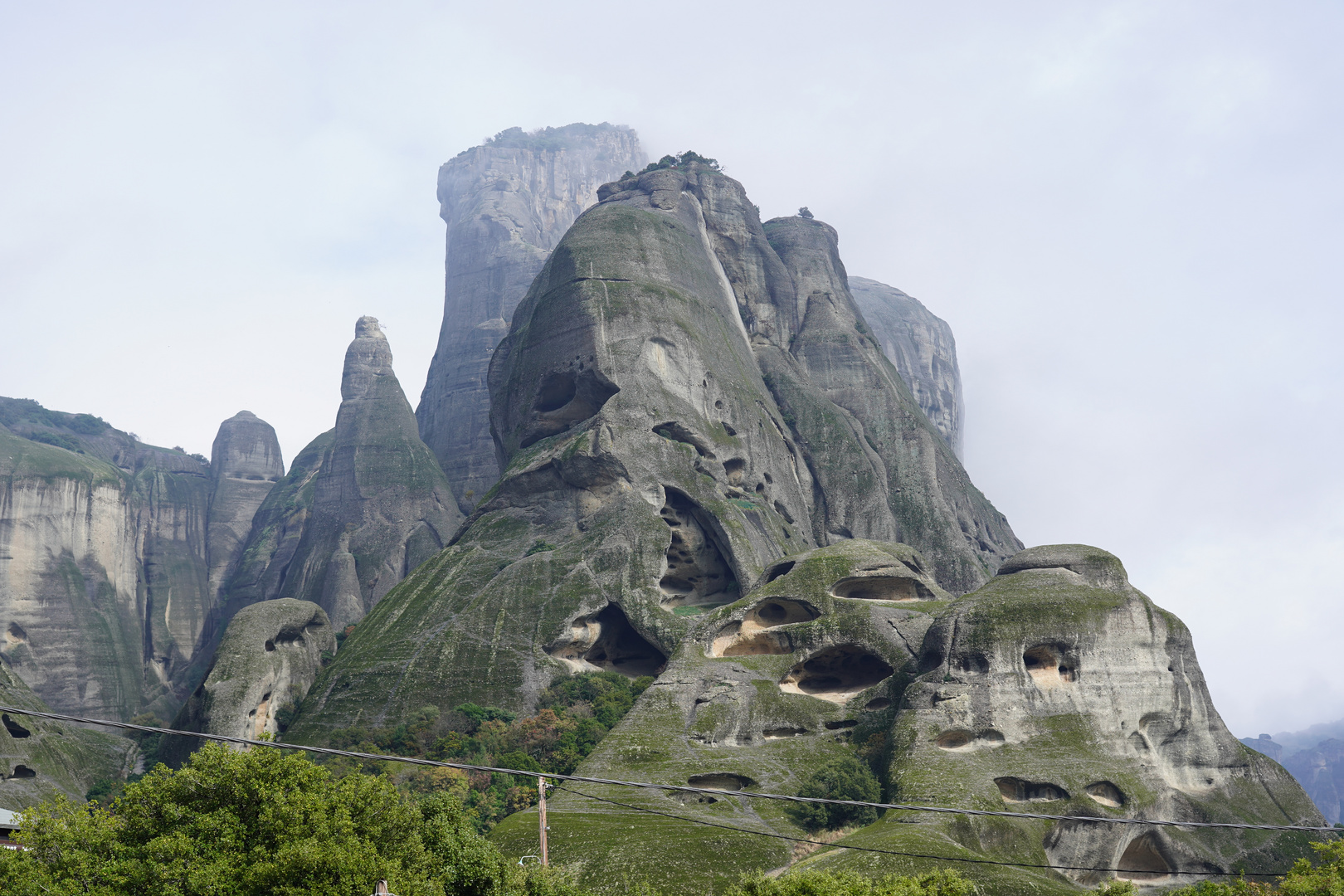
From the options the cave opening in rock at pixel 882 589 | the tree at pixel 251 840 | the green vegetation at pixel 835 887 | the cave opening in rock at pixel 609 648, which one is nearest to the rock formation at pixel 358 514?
the cave opening in rock at pixel 609 648

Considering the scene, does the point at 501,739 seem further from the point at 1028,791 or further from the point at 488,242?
the point at 488,242

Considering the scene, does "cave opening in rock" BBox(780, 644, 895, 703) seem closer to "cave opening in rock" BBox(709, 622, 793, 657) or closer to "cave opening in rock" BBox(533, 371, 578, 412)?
"cave opening in rock" BBox(709, 622, 793, 657)

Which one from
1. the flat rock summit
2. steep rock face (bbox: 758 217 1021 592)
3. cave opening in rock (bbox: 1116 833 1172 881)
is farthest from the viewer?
steep rock face (bbox: 758 217 1021 592)

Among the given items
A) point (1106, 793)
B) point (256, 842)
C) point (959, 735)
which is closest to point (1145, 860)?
point (1106, 793)

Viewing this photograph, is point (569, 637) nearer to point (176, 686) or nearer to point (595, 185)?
point (176, 686)

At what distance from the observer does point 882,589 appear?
59.5m

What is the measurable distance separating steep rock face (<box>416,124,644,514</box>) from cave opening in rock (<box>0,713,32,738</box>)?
37847 mm

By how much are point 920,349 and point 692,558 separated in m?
86.4

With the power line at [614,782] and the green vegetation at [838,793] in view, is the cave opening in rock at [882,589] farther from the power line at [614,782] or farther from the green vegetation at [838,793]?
the power line at [614,782]

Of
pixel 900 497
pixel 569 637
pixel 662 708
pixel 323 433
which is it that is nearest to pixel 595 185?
pixel 323 433

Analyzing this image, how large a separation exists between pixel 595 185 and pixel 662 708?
136m

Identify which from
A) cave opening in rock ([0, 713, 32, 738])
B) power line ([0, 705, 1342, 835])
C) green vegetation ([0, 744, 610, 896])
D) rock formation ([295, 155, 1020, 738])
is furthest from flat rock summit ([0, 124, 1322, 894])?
green vegetation ([0, 744, 610, 896])

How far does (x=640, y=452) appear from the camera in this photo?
71125 mm

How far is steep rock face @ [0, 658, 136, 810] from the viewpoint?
191ft
